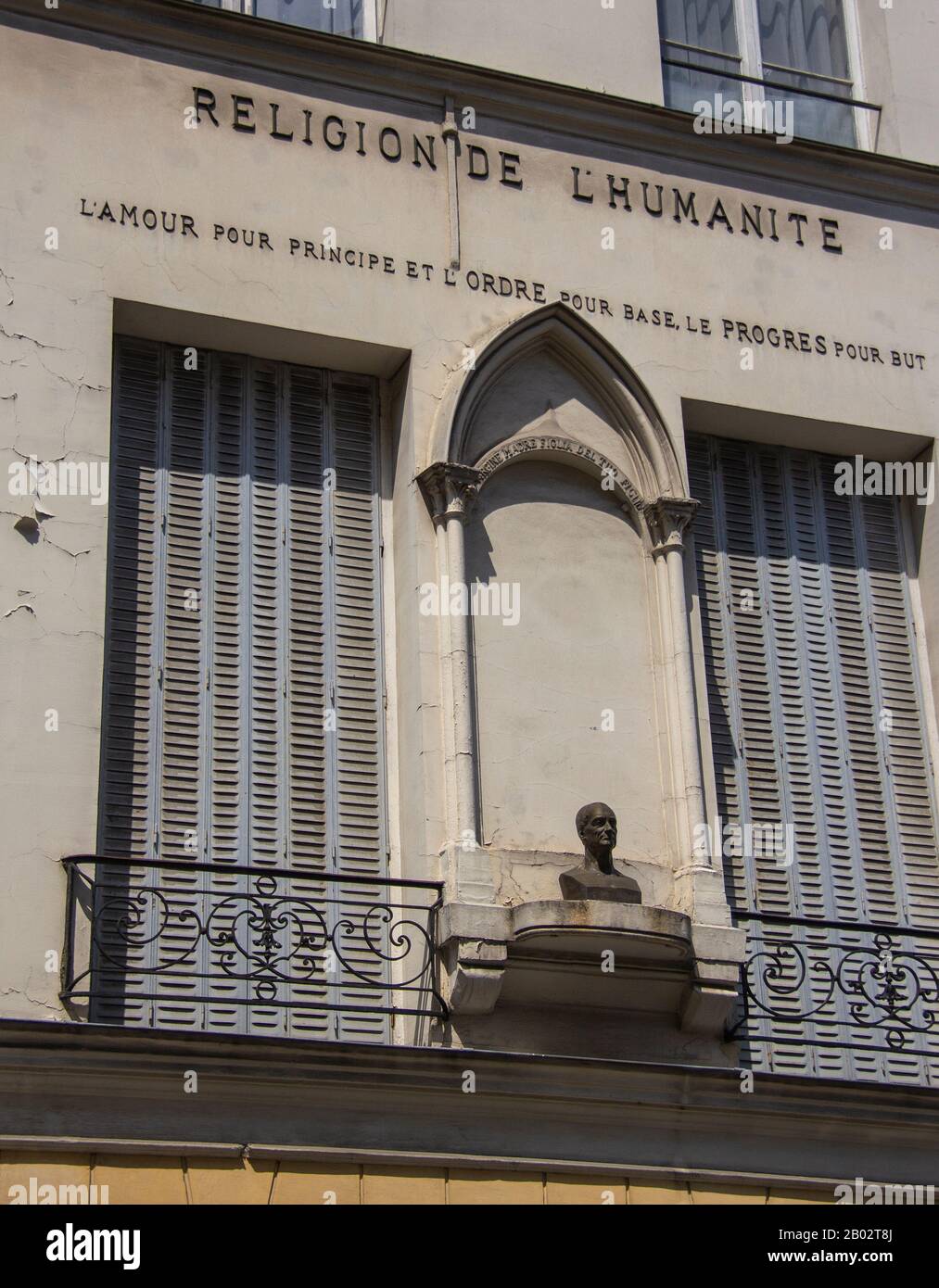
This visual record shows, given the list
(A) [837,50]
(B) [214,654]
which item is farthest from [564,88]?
(B) [214,654]

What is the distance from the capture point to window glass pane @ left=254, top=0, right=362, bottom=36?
14.6 m

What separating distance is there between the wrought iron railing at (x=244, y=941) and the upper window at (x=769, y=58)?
6.25 meters

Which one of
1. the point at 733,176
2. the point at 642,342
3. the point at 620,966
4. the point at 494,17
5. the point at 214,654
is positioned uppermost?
the point at 494,17

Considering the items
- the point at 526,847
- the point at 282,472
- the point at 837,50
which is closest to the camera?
the point at 526,847

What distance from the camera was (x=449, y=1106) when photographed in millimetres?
11375

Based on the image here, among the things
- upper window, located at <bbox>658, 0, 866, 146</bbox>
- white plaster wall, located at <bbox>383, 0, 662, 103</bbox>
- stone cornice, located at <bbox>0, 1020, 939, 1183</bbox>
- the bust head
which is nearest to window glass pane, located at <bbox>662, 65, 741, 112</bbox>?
upper window, located at <bbox>658, 0, 866, 146</bbox>

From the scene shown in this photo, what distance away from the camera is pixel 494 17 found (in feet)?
48.0

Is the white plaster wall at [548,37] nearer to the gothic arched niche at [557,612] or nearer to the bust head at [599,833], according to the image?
the gothic arched niche at [557,612]

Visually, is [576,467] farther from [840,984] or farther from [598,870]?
[840,984]

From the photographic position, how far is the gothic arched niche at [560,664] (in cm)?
1272

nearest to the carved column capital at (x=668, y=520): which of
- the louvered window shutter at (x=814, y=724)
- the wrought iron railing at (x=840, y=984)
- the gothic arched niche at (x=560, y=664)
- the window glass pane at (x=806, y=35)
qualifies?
the gothic arched niche at (x=560, y=664)

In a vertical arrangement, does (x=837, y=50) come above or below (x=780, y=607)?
above

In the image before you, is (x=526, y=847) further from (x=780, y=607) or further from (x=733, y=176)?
(x=733, y=176)
